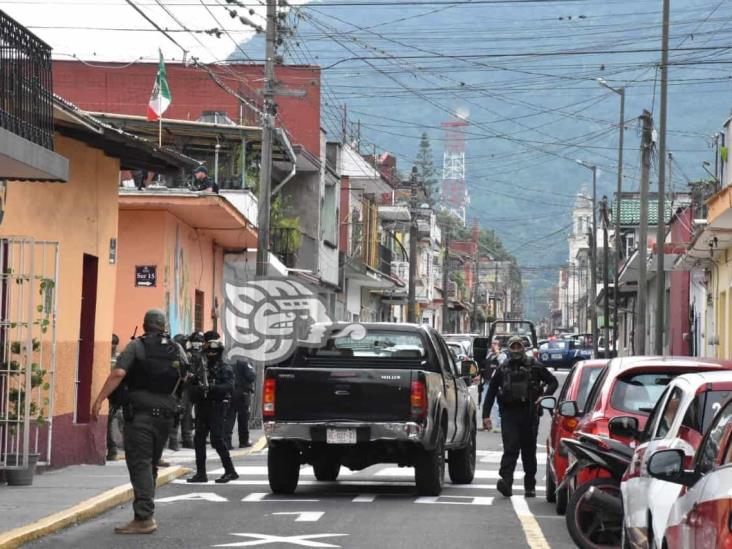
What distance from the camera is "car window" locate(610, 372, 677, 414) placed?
1437cm

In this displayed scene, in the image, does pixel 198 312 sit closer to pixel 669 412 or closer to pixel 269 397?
pixel 269 397

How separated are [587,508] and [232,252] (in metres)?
25.9

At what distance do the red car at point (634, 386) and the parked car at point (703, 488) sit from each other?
5.10 meters

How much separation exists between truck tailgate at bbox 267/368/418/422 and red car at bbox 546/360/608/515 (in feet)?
5.33

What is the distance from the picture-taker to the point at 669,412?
10523 millimetres

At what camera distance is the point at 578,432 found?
1445 cm

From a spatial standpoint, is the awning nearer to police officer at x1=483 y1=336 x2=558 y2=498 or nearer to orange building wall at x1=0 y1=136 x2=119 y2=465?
orange building wall at x1=0 y1=136 x2=119 y2=465

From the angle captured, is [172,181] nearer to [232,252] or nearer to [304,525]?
[232,252]

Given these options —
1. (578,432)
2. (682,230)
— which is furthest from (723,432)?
(682,230)

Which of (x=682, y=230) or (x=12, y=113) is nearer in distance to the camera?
(x=12, y=113)

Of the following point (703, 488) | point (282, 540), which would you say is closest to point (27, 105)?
point (282, 540)

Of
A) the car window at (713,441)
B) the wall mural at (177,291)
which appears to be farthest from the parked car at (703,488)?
the wall mural at (177,291)

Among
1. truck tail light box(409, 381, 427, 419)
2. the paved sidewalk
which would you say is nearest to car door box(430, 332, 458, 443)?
truck tail light box(409, 381, 427, 419)

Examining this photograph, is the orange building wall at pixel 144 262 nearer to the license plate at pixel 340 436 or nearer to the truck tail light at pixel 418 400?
the license plate at pixel 340 436
